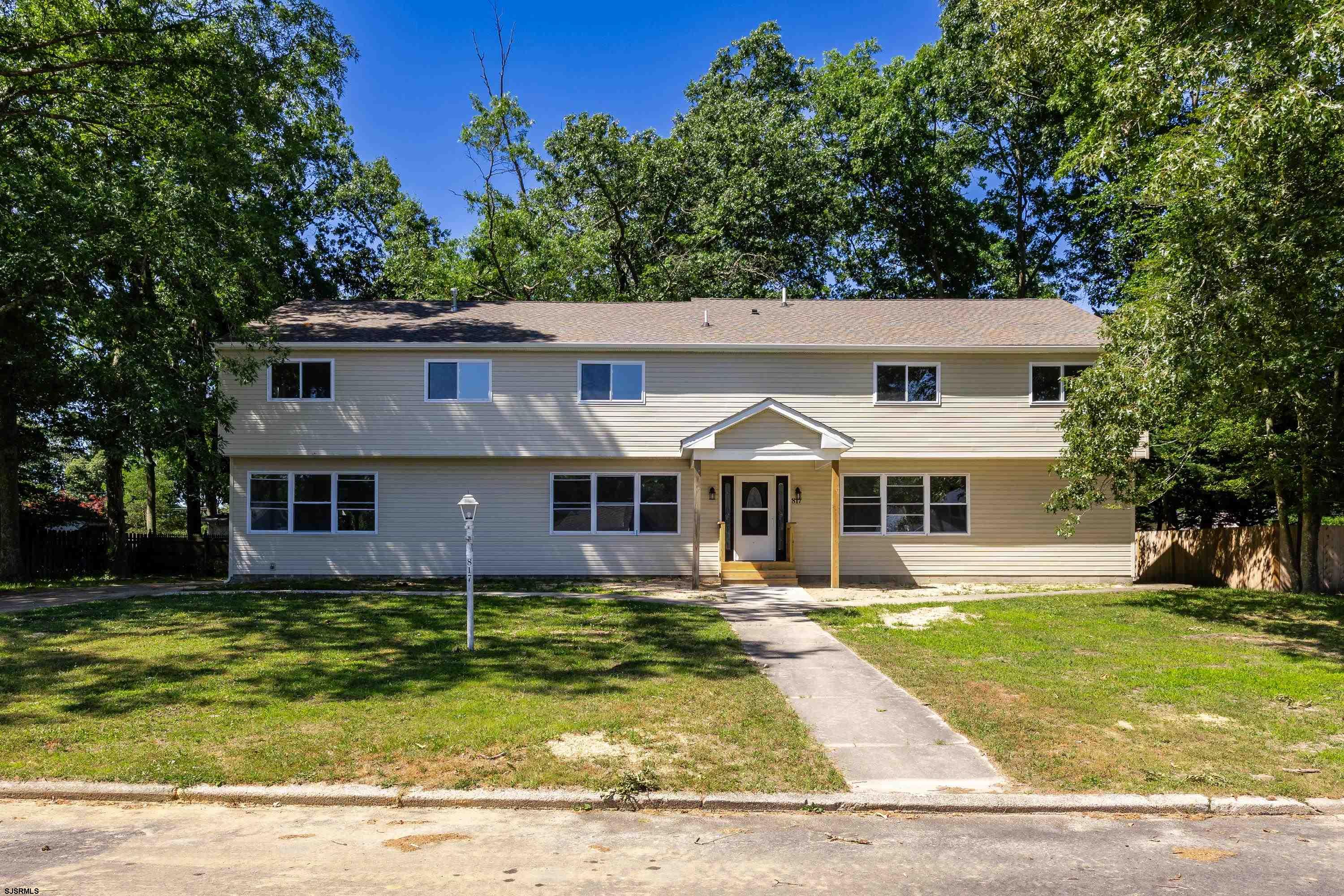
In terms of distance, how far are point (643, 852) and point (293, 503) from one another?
16804 mm

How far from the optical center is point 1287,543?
61.8ft

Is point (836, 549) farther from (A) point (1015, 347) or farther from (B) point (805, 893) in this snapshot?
(B) point (805, 893)

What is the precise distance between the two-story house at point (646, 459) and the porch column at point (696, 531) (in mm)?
788

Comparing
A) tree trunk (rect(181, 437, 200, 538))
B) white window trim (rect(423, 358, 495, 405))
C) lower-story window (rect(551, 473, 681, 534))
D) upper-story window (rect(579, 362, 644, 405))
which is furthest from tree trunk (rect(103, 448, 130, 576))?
upper-story window (rect(579, 362, 644, 405))

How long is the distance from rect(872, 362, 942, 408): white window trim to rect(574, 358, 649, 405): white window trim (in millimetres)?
5183

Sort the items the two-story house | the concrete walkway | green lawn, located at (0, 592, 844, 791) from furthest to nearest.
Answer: the two-story house → the concrete walkway → green lawn, located at (0, 592, 844, 791)

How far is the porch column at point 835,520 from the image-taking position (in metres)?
18.5

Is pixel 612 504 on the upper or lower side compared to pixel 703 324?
lower

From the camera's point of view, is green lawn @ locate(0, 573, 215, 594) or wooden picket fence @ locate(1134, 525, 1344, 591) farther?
wooden picket fence @ locate(1134, 525, 1344, 591)

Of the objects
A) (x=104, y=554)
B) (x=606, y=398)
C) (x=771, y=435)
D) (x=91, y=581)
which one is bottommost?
(x=91, y=581)

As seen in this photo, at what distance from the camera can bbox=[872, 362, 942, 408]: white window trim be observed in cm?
→ 1983

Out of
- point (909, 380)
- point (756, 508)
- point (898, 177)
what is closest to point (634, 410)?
point (756, 508)

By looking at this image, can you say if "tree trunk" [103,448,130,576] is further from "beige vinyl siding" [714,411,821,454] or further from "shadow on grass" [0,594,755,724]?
"beige vinyl siding" [714,411,821,454]

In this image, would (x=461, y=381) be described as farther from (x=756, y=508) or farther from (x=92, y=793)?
(x=92, y=793)
